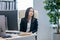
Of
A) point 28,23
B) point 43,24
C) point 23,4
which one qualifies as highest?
point 23,4

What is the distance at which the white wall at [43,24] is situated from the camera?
5113 mm

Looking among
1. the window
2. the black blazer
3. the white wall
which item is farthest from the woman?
the white wall

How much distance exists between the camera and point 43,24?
518cm

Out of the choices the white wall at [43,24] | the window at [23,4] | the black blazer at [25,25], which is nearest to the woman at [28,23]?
the black blazer at [25,25]

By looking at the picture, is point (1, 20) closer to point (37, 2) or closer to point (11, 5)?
point (11, 5)

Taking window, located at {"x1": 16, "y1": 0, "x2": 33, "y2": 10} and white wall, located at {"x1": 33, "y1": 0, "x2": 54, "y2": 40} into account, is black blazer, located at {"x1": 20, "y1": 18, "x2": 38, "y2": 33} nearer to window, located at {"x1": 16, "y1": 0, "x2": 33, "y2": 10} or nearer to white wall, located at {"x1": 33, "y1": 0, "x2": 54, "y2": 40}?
window, located at {"x1": 16, "y1": 0, "x2": 33, "y2": 10}

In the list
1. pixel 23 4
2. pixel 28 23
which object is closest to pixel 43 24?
pixel 23 4

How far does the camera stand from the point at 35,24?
391 cm

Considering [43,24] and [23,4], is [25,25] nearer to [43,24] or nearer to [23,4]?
[23,4]

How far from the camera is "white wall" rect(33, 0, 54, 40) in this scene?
5113 mm


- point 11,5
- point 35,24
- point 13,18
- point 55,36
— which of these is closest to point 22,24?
point 35,24

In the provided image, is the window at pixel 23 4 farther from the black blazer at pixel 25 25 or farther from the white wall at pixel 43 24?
the black blazer at pixel 25 25

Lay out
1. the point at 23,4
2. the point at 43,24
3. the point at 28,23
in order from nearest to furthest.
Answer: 1. the point at 28,23
2. the point at 23,4
3. the point at 43,24

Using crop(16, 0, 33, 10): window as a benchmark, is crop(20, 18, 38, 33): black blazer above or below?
below
